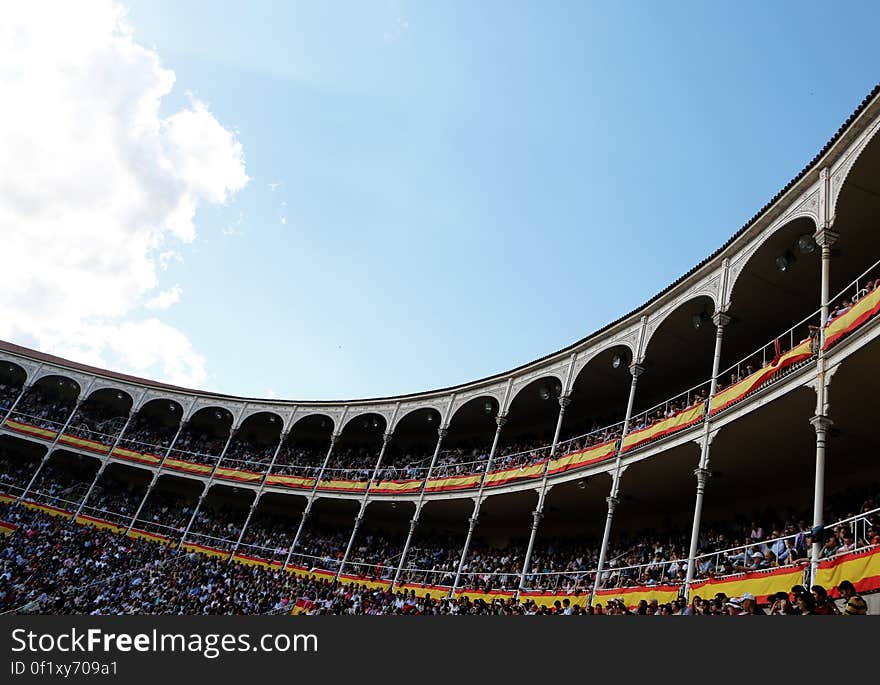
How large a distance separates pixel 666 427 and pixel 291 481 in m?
21.6

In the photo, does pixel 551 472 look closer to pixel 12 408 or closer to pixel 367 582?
pixel 367 582

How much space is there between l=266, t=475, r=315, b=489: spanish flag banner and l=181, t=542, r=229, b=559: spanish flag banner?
407 cm

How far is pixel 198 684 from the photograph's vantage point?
6859 millimetres

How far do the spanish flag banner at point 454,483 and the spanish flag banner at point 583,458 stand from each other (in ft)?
14.2

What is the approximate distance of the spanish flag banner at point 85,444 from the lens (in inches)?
1465

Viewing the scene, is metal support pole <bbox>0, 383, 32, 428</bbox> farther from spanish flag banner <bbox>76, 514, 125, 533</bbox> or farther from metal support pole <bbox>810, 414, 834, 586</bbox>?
metal support pole <bbox>810, 414, 834, 586</bbox>

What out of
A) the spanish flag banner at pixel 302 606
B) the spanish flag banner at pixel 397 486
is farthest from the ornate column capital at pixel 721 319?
the spanish flag banner at pixel 302 606

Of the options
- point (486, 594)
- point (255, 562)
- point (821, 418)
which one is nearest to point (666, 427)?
point (821, 418)

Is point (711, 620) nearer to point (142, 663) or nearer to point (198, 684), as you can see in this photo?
point (198, 684)

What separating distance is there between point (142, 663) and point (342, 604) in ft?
52.2

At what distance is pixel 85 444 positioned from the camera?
37.4 metres

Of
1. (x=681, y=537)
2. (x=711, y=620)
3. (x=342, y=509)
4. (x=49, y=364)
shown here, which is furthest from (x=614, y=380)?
(x=49, y=364)

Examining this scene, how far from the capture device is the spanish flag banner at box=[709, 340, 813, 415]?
43.9 feet

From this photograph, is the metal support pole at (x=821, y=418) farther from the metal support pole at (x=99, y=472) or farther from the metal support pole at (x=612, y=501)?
the metal support pole at (x=99, y=472)
